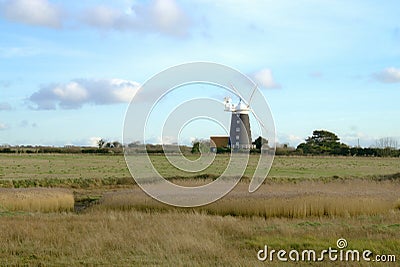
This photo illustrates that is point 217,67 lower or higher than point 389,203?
higher

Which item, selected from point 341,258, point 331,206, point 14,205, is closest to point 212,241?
point 341,258

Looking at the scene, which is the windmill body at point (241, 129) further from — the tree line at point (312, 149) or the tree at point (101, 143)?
the tree at point (101, 143)

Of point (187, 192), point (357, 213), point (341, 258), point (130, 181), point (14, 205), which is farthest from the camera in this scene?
point (130, 181)

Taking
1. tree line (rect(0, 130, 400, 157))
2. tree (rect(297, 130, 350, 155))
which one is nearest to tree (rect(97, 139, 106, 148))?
tree line (rect(0, 130, 400, 157))

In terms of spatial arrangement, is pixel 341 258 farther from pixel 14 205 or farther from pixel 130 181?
pixel 130 181

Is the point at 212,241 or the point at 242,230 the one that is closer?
the point at 212,241

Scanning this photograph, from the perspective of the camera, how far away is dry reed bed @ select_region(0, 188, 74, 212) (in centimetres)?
2408

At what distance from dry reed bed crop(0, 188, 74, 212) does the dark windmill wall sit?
27.3 meters

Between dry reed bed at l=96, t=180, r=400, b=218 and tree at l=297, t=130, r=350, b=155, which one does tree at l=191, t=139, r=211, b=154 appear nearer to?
dry reed bed at l=96, t=180, r=400, b=218

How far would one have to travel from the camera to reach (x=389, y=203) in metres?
22.3

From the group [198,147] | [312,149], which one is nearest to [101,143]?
[312,149]

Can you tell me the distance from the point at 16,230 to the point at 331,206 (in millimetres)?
13131

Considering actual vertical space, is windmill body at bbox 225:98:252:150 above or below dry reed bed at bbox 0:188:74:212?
above

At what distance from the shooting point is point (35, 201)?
2514 cm
